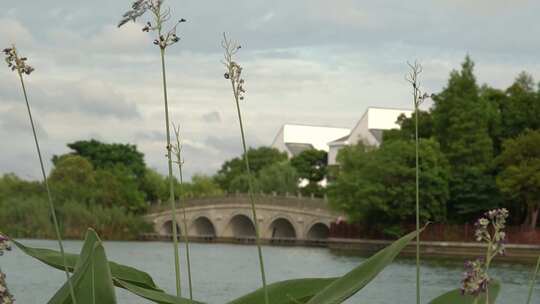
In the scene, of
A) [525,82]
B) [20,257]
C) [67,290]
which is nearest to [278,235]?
[525,82]

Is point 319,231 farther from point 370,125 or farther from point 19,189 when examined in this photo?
point 370,125

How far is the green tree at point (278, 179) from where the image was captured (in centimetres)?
7225

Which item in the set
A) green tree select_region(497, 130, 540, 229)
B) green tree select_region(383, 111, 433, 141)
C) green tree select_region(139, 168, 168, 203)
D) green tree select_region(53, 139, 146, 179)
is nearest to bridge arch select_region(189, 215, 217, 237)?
green tree select_region(139, 168, 168, 203)

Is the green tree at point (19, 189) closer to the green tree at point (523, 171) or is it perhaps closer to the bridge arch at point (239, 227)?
the bridge arch at point (239, 227)

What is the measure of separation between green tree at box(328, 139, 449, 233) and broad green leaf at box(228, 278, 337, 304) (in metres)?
40.7

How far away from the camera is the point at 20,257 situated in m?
40.3

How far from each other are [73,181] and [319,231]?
14348mm

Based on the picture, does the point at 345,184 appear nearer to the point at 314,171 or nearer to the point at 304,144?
the point at 314,171

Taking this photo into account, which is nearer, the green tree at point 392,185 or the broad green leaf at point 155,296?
the broad green leaf at point 155,296

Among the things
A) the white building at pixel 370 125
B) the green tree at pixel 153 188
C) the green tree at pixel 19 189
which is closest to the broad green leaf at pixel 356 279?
the green tree at pixel 19 189

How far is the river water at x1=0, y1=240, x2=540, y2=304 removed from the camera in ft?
78.5

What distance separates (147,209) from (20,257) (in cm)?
2674

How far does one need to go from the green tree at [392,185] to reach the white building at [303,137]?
162 feet

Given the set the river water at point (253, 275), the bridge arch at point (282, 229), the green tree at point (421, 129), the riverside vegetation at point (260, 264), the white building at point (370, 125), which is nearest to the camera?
the riverside vegetation at point (260, 264)
